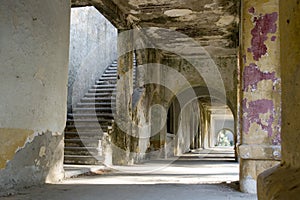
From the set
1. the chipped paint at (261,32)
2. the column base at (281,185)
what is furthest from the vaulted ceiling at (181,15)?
the column base at (281,185)

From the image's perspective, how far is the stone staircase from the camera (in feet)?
26.5

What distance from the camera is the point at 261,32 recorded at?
4.54 m

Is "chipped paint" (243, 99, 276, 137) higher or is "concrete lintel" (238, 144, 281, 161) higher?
"chipped paint" (243, 99, 276, 137)

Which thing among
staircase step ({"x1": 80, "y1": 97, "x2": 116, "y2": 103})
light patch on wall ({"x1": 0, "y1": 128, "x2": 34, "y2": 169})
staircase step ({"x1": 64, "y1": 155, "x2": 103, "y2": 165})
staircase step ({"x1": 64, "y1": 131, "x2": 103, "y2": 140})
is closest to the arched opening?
staircase step ({"x1": 80, "y1": 97, "x2": 116, "y2": 103})

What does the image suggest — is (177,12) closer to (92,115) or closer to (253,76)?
(92,115)

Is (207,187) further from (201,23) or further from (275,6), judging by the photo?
(201,23)

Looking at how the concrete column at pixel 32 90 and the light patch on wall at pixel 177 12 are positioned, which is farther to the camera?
the light patch on wall at pixel 177 12

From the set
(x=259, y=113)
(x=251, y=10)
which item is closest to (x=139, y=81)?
(x=251, y=10)

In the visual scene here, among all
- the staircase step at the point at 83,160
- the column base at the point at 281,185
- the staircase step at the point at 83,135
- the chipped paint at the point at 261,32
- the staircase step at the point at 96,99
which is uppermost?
the chipped paint at the point at 261,32

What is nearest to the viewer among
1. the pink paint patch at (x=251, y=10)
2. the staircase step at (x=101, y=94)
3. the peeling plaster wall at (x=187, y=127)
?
the pink paint patch at (x=251, y=10)

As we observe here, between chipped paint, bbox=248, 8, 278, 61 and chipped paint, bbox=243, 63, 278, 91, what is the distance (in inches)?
5.6

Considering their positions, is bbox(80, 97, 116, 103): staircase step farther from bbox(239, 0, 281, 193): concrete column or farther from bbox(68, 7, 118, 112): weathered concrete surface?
bbox(239, 0, 281, 193): concrete column

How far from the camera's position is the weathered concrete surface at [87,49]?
10665 millimetres

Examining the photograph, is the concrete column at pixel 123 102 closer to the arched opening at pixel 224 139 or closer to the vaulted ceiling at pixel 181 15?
the vaulted ceiling at pixel 181 15
